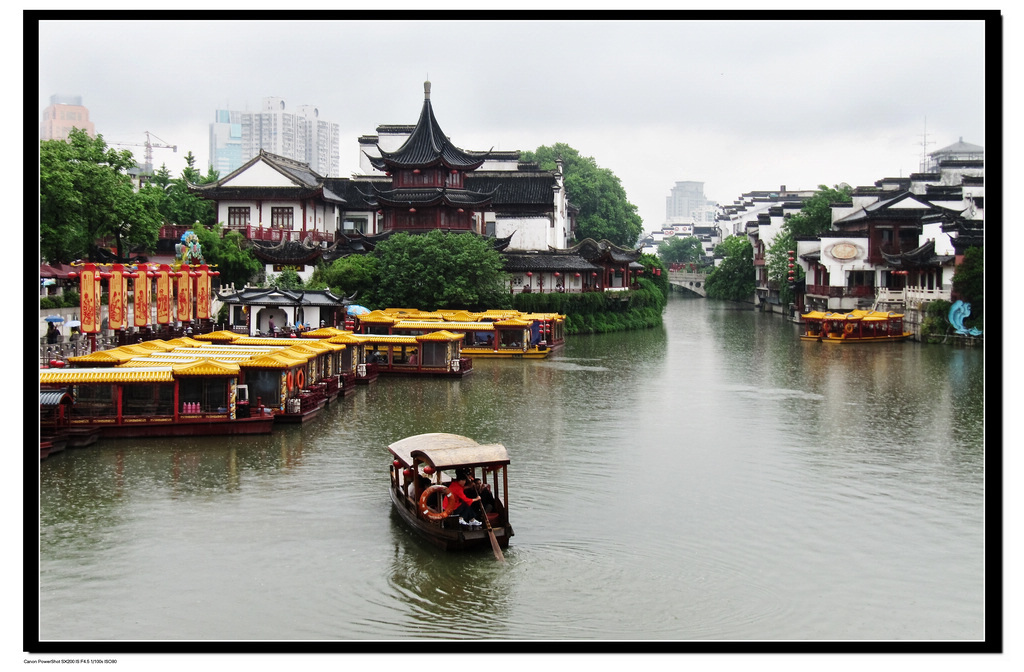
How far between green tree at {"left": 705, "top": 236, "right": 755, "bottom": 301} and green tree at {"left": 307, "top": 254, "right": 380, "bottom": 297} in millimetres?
44738

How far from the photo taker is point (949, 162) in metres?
72.0

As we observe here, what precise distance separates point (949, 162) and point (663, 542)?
217 ft

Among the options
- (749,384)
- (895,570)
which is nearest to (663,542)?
(895,570)

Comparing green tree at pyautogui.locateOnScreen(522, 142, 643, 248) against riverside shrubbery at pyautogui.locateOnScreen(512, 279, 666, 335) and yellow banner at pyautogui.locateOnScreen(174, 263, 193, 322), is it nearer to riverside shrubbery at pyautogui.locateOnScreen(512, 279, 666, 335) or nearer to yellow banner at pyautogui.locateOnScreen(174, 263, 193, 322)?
riverside shrubbery at pyautogui.locateOnScreen(512, 279, 666, 335)

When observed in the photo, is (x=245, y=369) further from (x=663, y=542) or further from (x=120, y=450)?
(x=663, y=542)

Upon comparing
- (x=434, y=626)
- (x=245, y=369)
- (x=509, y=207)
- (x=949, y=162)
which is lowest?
(x=434, y=626)

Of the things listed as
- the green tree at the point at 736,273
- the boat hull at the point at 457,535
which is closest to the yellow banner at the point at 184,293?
the boat hull at the point at 457,535

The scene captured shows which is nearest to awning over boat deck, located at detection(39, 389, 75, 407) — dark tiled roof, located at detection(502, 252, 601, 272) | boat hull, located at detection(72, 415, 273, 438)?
boat hull, located at detection(72, 415, 273, 438)

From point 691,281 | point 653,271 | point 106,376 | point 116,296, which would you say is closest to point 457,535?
point 106,376

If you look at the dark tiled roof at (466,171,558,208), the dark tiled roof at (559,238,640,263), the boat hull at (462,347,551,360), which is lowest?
the boat hull at (462,347,551,360)

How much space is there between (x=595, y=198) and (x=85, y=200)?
46.0 meters

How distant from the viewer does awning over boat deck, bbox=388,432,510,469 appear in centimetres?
1346

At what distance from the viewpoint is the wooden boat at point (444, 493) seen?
516 inches

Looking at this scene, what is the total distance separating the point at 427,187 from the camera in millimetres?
51469
